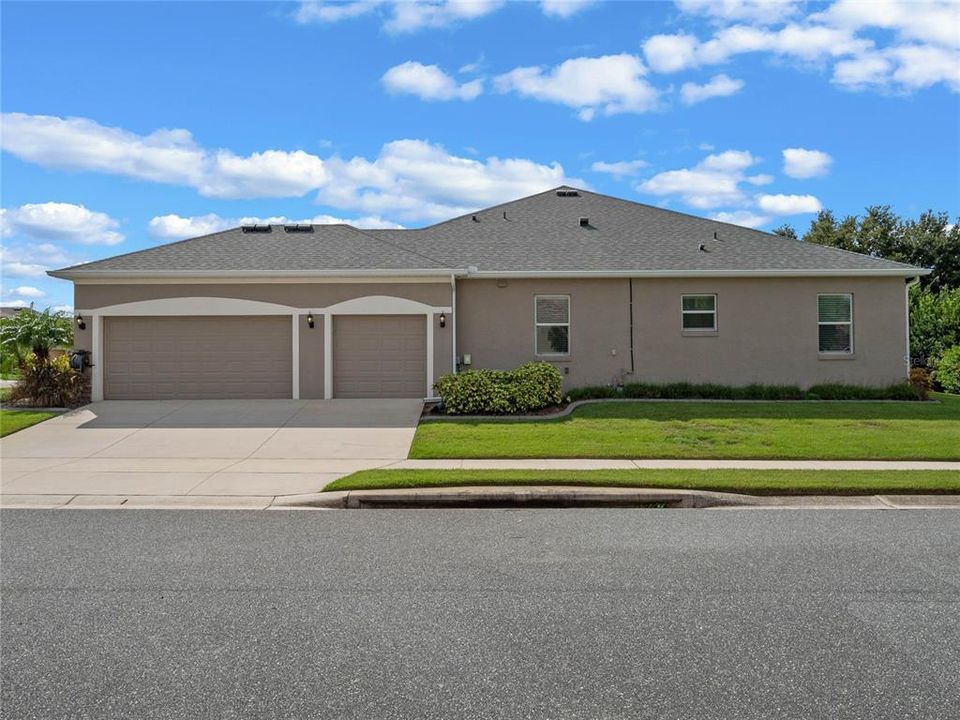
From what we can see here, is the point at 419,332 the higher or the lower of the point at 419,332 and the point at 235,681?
the higher

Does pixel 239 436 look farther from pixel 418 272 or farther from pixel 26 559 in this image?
pixel 26 559

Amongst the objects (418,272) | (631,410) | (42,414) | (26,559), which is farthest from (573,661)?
(42,414)

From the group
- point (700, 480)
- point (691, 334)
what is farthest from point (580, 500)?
point (691, 334)

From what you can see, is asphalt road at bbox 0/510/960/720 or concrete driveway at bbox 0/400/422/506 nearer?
asphalt road at bbox 0/510/960/720

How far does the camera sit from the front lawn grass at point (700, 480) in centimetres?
909

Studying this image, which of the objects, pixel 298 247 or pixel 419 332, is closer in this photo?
pixel 419 332

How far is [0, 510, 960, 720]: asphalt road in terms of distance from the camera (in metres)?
3.74

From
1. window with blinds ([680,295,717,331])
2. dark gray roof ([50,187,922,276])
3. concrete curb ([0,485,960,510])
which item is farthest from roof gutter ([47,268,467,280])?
concrete curb ([0,485,960,510])

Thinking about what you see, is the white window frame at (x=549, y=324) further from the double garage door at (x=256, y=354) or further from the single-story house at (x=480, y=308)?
the double garage door at (x=256, y=354)

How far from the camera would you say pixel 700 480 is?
9.45 metres

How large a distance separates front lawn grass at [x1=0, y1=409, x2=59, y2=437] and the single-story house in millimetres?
1674

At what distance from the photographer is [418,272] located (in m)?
17.0

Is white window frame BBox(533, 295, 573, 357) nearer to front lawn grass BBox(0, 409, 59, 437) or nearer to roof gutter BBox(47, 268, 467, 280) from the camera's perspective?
roof gutter BBox(47, 268, 467, 280)

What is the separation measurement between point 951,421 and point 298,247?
15.4m
